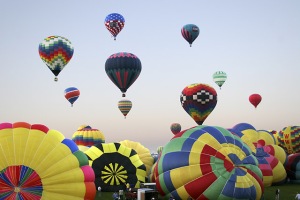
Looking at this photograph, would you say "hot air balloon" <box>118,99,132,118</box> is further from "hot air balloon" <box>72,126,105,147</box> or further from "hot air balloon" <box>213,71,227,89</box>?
"hot air balloon" <box>72,126,105,147</box>

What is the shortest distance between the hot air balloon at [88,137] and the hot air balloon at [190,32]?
14541 mm

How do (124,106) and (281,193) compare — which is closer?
(281,193)

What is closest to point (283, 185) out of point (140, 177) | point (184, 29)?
point (140, 177)

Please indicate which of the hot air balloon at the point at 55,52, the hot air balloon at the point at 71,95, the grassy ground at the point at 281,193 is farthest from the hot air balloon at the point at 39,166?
the hot air balloon at the point at 71,95

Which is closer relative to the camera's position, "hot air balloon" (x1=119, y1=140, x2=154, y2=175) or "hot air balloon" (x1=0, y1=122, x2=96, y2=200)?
"hot air balloon" (x1=0, y1=122, x2=96, y2=200)

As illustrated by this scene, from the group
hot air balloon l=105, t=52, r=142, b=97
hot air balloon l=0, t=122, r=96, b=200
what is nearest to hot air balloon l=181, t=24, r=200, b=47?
hot air balloon l=105, t=52, r=142, b=97

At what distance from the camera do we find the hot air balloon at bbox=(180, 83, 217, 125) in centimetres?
2783

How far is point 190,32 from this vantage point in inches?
1598

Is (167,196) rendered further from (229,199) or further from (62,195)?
(62,195)

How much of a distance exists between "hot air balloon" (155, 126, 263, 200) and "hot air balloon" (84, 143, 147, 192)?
453cm

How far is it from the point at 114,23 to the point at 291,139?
2041cm

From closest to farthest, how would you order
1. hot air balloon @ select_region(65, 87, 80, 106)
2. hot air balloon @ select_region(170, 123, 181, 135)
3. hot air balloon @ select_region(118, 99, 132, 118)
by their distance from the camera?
hot air balloon @ select_region(65, 87, 80, 106) → hot air balloon @ select_region(118, 99, 132, 118) → hot air balloon @ select_region(170, 123, 181, 135)

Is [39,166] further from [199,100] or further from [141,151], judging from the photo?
[199,100]

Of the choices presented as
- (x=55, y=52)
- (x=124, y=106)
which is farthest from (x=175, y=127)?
A: (x=55, y=52)
